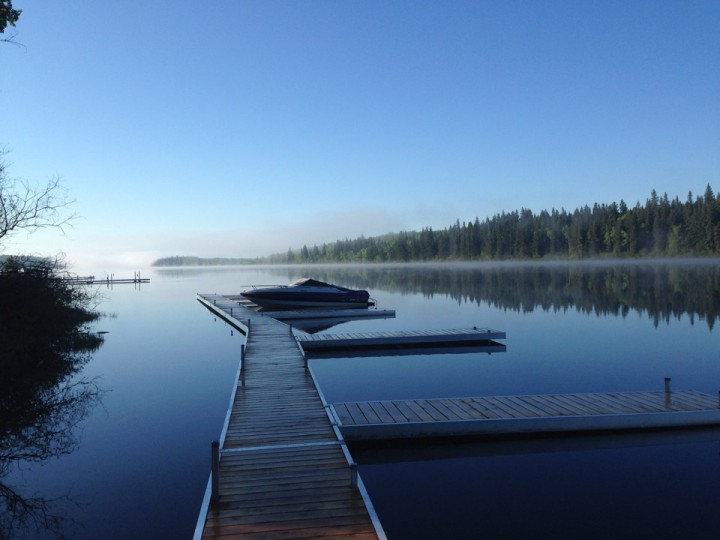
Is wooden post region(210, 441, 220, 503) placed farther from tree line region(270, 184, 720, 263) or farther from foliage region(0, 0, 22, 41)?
tree line region(270, 184, 720, 263)

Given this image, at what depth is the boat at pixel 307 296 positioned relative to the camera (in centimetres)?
2812

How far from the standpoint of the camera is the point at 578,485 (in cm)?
718

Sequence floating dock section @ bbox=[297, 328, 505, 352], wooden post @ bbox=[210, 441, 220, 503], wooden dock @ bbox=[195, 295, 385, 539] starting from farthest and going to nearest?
floating dock section @ bbox=[297, 328, 505, 352], wooden post @ bbox=[210, 441, 220, 503], wooden dock @ bbox=[195, 295, 385, 539]

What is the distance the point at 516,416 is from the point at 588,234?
385ft

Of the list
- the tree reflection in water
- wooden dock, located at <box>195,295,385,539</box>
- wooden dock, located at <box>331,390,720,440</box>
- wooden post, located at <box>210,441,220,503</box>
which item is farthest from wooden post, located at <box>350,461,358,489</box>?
the tree reflection in water

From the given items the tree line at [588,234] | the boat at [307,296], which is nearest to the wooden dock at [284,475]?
the boat at [307,296]

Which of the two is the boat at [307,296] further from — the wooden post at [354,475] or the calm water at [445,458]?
the wooden post at [354,475]

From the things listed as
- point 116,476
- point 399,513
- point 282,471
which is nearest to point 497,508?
point 399,513

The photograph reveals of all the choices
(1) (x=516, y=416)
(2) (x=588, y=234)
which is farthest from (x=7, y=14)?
(2) (x=588, y=234)

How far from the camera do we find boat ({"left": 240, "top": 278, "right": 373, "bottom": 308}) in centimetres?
2812

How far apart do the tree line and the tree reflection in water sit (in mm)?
102983

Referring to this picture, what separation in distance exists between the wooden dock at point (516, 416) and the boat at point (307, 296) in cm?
1907

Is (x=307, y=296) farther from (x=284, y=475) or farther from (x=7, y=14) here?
(x=284, y=475)

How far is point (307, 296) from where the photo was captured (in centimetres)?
2909
